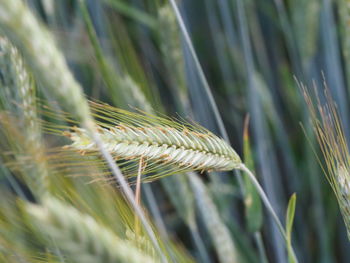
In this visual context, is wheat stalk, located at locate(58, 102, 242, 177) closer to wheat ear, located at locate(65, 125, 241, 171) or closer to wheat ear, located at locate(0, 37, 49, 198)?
wheat ear, located at locate(65, 125, 241, 171)

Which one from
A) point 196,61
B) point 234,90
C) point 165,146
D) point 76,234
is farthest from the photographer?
point 234,90

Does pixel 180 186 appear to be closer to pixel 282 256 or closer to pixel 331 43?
pixel 282 256

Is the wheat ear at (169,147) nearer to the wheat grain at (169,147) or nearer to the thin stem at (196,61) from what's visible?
the wheat grain at (169,147)

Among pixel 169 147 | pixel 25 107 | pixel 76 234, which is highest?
pixel 25 107

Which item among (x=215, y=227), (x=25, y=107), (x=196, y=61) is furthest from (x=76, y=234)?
(x=215, y=227)

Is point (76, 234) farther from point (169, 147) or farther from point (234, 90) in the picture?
point (234, 90)

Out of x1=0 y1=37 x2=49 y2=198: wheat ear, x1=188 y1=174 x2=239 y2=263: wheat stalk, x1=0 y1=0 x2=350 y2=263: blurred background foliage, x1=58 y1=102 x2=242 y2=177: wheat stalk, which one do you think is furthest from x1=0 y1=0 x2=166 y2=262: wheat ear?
x1=188 y1=174 x2=239 y2=263: wheat stalk

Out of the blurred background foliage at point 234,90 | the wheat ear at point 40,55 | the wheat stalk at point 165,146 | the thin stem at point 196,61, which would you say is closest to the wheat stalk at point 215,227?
the blurred background foliage at point 234,90

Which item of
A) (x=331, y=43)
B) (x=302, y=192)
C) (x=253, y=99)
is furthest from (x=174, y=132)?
(x=302, y=192)
